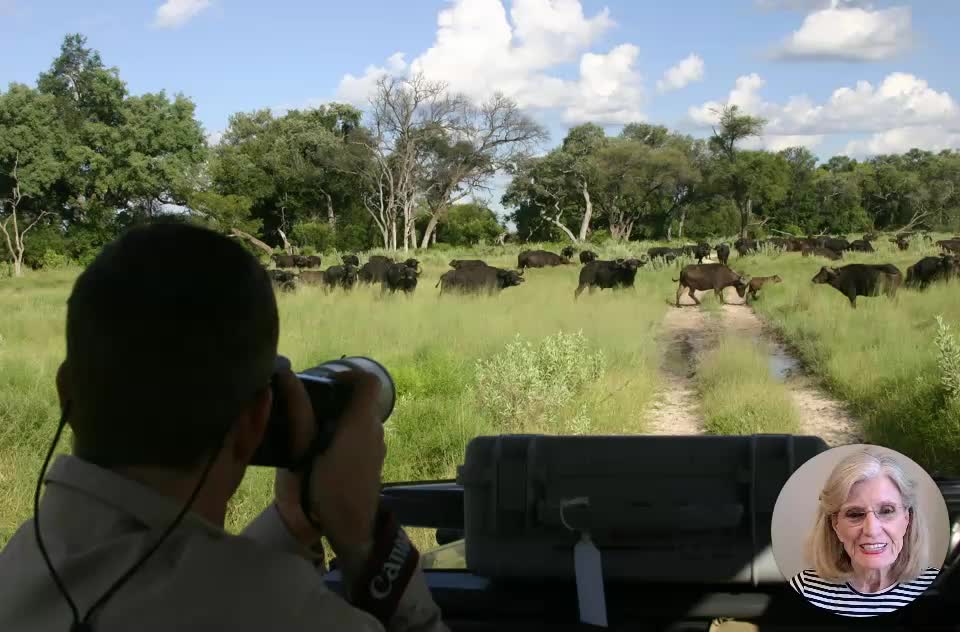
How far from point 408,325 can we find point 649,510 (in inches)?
463

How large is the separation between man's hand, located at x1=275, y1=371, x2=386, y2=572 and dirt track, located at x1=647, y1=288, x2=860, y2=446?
5609 millimetres

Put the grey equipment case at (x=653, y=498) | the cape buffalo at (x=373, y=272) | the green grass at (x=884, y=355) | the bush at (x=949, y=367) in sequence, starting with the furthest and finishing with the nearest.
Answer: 1. the cape buffalo at (x=373, y=272)
2. the bush at (x=949, y=367)
3. the green grass at (x=884, y=355)
4. the grey equipment case at (x=653, y=498)

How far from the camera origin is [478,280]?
888 inches

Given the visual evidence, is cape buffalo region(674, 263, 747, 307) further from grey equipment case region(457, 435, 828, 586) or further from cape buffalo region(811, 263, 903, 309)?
grey equipment case region(457, 435, 828, 586)

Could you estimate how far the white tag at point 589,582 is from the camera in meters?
1.94

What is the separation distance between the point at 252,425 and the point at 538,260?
35.7 metres

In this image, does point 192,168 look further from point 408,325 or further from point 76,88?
point 408,325

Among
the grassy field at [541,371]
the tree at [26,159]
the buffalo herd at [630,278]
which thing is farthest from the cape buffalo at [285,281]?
the tree at [26,159]

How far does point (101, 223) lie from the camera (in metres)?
37.9

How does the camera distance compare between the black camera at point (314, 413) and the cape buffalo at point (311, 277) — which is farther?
the cape buffalo at point (311, 277)

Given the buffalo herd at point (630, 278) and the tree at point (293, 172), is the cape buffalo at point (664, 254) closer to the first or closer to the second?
the buffalo herd at point (630, 278)

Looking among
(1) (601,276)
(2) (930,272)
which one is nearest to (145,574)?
(2) (930,272)

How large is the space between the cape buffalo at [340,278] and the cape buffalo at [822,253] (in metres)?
17.6

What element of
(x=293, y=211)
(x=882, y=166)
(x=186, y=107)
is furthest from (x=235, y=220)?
(x=882, y=166)
